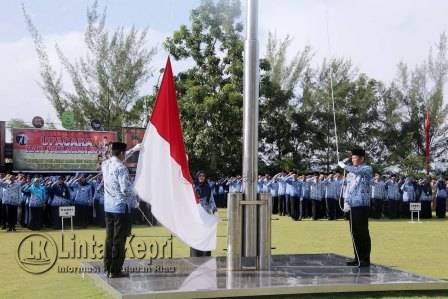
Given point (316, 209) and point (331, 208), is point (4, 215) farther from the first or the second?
point (331, 208)

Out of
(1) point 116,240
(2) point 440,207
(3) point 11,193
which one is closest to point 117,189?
(1) point 116,240

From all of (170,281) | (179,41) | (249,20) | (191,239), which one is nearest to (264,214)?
(191,239)

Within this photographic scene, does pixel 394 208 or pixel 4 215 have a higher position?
pixel 394 208

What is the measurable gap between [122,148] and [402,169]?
29519mm

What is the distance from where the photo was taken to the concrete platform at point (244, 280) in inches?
277

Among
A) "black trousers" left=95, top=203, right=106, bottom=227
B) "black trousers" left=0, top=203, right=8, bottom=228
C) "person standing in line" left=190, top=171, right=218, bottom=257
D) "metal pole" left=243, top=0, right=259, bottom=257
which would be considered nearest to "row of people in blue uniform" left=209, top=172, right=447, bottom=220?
"black trousers" left=95, top=203, right=106, bottom=227

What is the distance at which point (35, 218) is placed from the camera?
17531mm

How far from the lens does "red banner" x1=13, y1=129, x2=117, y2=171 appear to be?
68.1ft

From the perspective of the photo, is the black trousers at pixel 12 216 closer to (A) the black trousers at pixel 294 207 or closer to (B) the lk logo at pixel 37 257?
(B) the lk logo at pixel 37 257

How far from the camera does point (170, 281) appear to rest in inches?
297

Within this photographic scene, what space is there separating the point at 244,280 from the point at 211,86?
22122mm

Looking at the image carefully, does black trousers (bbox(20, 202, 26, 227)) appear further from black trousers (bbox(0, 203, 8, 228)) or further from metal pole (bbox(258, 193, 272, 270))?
metal pole (bbox(258, 193, 272, 270))

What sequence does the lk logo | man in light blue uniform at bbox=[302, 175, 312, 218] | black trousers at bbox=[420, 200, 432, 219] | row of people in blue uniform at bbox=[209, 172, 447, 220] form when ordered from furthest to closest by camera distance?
black trousers at bbox=[420, 200, 432, 219] → man in light blue uniform at bbox=[302, 175, 312, 218] → row of people in blue uniform at bbox=[209, 172, 447, 220] → the lk logo

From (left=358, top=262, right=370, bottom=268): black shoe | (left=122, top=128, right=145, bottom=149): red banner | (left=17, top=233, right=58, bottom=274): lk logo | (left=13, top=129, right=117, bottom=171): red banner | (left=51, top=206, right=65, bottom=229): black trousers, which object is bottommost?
(left=17, top=233, right=58, bottom=274): lk logo
